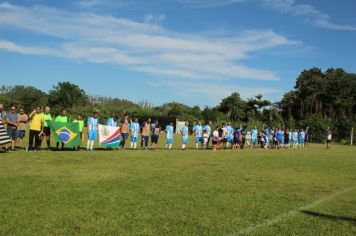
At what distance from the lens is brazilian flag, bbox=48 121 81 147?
20156mm

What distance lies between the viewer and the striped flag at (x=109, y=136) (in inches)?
886

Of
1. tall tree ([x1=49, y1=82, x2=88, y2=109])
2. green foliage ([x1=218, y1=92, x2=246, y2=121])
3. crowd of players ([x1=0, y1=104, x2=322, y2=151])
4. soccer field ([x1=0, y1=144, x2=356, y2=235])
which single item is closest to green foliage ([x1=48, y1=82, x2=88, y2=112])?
tall tree ([x1=49, y1=82, x2=88, y2=109])

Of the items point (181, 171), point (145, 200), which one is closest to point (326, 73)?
point (181, 171)

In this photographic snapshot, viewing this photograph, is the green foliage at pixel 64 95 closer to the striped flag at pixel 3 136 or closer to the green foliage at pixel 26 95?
the green foliage at pixel 26 95

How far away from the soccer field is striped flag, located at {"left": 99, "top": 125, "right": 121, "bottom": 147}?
795cm

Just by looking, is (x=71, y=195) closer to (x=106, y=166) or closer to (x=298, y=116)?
(x=106, y=166)

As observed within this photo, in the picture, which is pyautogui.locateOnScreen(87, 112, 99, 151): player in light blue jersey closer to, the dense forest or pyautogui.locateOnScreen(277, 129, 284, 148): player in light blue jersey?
pyautogui.locateOnScreen(277, 129, 284, 148): player in light blue jersey

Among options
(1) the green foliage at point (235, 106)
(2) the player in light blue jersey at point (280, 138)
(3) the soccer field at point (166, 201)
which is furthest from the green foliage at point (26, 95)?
(3) the soccer field at point (166, 201)

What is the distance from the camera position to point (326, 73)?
78312 mm

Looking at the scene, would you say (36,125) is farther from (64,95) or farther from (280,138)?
(64,95)

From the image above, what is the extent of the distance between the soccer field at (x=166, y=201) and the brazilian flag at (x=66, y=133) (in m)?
5.78

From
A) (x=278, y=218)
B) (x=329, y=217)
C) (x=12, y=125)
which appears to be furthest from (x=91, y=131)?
(x=329, y=217)

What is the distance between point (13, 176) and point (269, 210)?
6.79 meters

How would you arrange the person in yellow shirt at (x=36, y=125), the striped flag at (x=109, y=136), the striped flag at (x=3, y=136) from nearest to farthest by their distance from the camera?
1. the striped flag at (x=3, y=136)
2. the person in yellow shirt at (x=36, y=125)
3. the striped flag at (x=109, y=136)
